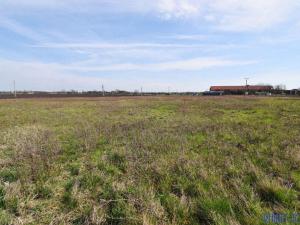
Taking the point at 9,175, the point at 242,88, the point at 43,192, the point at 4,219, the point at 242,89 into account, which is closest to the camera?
the point at 4,219

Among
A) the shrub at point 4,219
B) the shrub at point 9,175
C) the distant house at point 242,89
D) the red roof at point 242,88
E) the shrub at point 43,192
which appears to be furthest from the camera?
the red roof at point 242,88

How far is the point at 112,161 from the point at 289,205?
4554 mm

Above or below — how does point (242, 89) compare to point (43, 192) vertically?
above

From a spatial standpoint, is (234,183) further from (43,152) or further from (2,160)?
(2,160)

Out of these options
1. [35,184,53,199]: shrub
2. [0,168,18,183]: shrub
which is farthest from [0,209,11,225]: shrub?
[0,168,18,183]: shrub

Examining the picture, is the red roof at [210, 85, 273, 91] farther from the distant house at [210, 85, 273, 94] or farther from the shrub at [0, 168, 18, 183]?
the shrub at [0, 168, 18, 183]

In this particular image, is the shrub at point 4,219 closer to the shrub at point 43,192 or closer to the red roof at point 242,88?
the shrub at point 43,192

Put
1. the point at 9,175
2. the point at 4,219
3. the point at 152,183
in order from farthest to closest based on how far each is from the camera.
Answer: the point at 9,175
the point at 152,183
the point at 4,219

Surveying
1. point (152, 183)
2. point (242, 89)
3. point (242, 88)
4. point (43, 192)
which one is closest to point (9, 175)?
point (43, 192)

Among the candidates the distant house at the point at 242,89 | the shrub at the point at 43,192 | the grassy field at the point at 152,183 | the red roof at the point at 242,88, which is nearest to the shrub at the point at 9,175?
the grassy field at the point at 152,183

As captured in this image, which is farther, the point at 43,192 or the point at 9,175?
the point at 9,175

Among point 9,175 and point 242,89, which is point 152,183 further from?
point 242,89

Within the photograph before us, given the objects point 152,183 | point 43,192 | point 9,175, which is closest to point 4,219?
point 43,192

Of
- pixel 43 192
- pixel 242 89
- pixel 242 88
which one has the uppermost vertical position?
pixel 242 88
